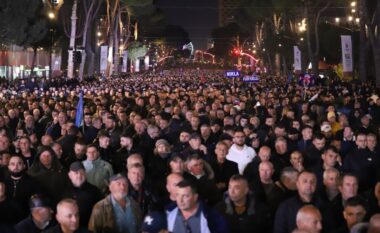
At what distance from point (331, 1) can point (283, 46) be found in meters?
21.2

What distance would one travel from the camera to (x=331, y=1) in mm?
47656

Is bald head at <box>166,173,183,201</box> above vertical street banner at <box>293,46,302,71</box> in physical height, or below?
below

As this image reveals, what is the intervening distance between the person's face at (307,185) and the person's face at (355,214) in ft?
1.92

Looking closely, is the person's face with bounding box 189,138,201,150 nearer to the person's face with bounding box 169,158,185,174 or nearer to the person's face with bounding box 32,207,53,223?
the person's face with bounding box 169,158,185,174

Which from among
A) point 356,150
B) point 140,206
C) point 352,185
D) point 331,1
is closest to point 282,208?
point 352,185

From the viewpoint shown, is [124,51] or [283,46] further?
[124,51]

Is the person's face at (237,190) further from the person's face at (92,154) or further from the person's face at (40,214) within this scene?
Answer: the person's face at (92,154)

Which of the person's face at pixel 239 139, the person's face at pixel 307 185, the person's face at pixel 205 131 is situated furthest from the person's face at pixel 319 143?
the person's face at pixel 307 185

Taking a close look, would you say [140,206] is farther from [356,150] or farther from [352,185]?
[356,150]

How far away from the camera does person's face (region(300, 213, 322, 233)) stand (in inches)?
223

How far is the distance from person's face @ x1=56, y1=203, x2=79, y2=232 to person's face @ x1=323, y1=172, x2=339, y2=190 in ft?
9.91

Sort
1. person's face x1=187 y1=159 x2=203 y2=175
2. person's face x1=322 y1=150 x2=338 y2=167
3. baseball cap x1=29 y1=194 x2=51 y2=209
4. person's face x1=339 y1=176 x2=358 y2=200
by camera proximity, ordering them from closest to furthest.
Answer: baseball cap x1=29 y1=194 x2=51 y2=209
person's face x1=339 y1=176 x2=358 y2=200
person's face x1=187 y1=159 x2=203 y2=175
person's face x1=322 y1=150 x2=338 y2=167

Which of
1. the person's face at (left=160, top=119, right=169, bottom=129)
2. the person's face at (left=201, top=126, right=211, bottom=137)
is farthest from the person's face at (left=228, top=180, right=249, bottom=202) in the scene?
the person's face at (left=160, top=119, right=169, bottom=129)

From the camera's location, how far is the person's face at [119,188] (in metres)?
6.71
